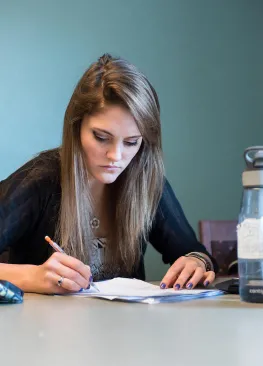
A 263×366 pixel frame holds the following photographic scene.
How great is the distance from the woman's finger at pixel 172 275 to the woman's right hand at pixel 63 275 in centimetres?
18

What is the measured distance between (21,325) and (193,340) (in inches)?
10.6

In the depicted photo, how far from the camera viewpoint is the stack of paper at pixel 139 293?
110 cm

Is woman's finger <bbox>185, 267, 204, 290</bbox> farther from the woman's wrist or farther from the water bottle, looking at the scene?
the woman's wrist

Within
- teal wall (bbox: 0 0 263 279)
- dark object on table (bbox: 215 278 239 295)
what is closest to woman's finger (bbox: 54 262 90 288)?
dark object on table (bbox: 215 278 239 295)

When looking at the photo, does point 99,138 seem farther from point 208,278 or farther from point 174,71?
point 174,71

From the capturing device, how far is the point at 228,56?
2.88m

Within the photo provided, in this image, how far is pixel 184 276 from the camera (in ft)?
4.28

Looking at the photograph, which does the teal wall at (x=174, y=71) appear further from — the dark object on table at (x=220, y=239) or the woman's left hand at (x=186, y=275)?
the woman's left hand at (x=186, y=275)

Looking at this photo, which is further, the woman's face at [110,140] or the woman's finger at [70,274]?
the woman's face at [110,140]

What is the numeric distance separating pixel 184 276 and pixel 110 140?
0.36 metres

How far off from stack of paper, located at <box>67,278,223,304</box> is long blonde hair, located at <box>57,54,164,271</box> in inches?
8.5

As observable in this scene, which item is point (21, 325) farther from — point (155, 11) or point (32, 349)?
point (155, 11)

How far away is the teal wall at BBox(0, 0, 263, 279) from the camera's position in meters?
2.58

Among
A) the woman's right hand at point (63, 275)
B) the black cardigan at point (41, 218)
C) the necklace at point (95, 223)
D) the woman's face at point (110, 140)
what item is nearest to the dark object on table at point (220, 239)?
the black cardigan at point (41, 218)
